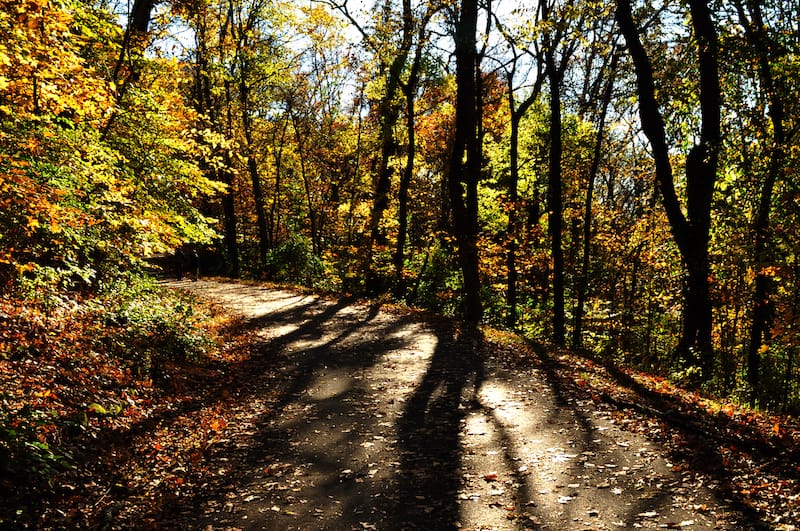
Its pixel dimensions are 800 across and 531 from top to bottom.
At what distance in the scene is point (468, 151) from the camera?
14.8m

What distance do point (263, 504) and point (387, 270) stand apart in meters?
16.5

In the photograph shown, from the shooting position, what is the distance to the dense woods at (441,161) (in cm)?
783

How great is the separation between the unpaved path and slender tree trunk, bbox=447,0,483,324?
4058 millimetres

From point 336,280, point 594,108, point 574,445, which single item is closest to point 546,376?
point 574,445

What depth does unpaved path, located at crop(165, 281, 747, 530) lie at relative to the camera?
5.27m

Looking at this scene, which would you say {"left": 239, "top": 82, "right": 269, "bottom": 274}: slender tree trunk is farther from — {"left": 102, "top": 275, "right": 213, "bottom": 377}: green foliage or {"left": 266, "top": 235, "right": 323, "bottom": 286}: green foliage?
{"left": 102, "top": 275, "right": 213, "bottom": 377}: green foliage

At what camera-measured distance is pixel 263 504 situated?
563 centimetres

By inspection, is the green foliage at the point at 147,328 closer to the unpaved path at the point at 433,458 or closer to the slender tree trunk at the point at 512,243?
the unpaved path at the point at 433,458

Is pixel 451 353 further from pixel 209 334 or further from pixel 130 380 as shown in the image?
pixel 130 380

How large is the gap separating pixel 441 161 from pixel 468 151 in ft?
48.7

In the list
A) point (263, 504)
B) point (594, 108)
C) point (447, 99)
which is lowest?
point (263, 504)

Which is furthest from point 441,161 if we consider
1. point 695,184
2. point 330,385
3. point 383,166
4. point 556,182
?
point 330,385

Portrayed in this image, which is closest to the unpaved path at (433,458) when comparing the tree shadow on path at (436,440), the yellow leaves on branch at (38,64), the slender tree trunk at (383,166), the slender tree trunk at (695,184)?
the tree shadow on path at (436,440)

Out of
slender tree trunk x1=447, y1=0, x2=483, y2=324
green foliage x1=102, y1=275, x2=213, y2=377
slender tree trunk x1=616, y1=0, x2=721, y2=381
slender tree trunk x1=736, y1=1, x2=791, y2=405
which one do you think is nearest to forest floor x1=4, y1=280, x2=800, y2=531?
green foliage x1=102, y1=275, x2=213, y2=377
